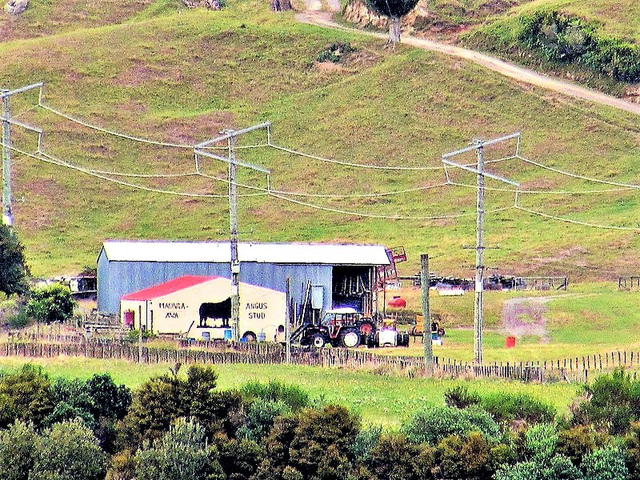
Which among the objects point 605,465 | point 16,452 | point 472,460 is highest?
point 16,452

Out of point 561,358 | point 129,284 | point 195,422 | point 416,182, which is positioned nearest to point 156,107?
point 416,182

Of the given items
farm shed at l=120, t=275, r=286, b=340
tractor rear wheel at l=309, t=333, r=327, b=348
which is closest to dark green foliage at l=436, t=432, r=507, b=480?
tractor rear wheel at l=309, t=333, r=327, b=348

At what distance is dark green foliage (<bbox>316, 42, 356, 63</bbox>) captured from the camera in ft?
447

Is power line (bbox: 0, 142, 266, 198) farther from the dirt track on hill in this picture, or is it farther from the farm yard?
the dirt track on hill

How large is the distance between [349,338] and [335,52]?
70.8 meters

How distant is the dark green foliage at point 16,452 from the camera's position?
4331cm

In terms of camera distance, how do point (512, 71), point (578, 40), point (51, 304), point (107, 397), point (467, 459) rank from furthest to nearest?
1. point (512, 71)
2. point (578, 40)
3. point (51, 304)
4. point (107, 397)
5. point (467, 459)

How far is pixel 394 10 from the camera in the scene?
449 feet

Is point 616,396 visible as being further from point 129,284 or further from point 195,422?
point 129,284

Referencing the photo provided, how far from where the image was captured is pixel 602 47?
128 m

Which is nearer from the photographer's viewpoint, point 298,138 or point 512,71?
point 298,138

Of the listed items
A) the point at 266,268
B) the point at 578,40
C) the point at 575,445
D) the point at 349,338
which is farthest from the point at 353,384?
the point at 578,40

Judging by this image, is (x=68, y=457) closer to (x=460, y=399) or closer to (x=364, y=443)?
(x=364, y=443)

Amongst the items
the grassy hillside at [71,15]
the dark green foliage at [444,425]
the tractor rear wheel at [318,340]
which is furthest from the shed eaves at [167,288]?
the grassy hillside at [71,15]
